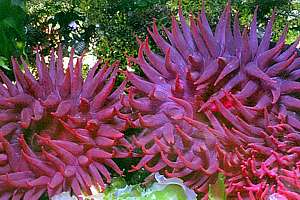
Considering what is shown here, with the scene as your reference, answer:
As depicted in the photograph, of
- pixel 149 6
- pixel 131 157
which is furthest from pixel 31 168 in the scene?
pixel 149 6

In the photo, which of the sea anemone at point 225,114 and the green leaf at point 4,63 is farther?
the green leaf at point 4,63

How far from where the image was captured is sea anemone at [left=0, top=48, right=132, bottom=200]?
83 centimetres

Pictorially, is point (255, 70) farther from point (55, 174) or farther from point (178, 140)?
point (55, 174)

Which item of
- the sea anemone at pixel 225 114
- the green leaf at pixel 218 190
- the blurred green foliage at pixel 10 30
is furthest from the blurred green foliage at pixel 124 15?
the green leaf at pixel 218 190

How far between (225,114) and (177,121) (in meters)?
0.08

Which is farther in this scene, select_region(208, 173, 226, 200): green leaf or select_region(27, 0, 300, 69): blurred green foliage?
select_region(27, 0, 300, 69): blurred green foliage

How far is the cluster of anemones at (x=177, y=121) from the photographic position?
80 cm

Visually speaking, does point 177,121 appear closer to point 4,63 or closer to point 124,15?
point 4,63

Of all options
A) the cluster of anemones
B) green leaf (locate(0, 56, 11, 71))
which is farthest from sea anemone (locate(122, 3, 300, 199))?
green leaf (locate(0, 56, 11, 71))

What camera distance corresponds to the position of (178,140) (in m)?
0.84

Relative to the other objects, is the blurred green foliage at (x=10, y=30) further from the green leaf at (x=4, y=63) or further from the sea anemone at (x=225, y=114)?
the sea anemone at (x=225, y=114)

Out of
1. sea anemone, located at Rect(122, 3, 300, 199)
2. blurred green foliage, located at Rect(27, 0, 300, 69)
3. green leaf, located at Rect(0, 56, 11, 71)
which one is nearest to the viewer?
sea anemone, located at Rect(122, 3, 300, 199)

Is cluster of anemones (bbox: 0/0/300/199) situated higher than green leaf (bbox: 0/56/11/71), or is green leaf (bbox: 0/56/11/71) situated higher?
green leaf (bbox: 0/56/11/71)

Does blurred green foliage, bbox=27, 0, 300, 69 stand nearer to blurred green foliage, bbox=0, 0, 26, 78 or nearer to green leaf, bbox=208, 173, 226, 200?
blurred green foliage, bbox=0, 0, 26, 78
